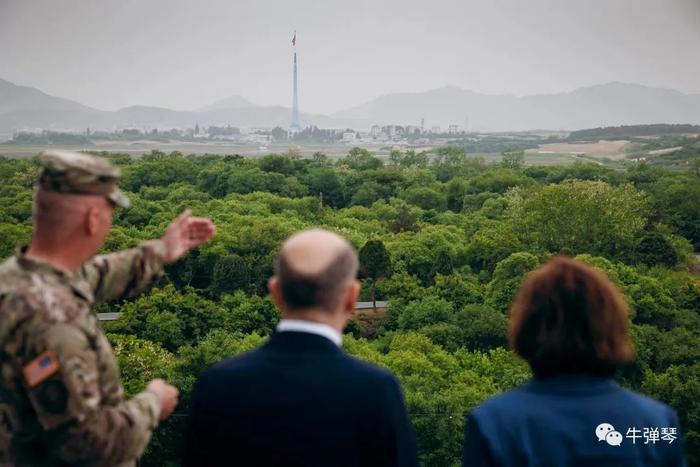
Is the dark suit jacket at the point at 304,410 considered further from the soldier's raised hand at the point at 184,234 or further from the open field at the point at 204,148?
the open field at the point at 204,148

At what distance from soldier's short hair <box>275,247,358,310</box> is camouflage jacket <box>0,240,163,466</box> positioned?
461 millimetres

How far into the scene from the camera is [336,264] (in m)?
1.82

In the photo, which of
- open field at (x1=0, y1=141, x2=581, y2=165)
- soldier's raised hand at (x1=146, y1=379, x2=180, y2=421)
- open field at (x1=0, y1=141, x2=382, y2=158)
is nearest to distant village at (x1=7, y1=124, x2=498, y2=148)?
open field at (x1=0, y1=141, x2=382, y2=158)

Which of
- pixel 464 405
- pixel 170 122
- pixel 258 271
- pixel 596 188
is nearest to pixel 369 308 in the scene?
pixel 258 271

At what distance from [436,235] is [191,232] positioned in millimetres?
23704

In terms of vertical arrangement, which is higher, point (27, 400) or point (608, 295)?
point (608, 295)

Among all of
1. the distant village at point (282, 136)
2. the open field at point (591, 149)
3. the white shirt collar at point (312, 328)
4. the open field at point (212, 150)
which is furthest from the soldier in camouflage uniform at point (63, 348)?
the distant village at point (282, 136)

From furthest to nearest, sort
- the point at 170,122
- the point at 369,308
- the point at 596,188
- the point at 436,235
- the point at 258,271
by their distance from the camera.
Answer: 1. the point at 170,122
2. the point at 596,188
3. the point at 436,235
4. the point at 258,271
5. the point at 369,308

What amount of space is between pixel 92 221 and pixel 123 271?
31 centimetres

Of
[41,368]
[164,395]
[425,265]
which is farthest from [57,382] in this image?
[425,265]

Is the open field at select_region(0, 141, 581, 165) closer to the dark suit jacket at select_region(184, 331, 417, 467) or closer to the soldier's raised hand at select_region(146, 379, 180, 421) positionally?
the soldier's raised hand at select_region(146, 379, 180, 421)

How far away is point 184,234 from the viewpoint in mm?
2312

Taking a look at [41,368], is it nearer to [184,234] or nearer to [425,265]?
[184,234]

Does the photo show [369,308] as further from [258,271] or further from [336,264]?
[336,264]
